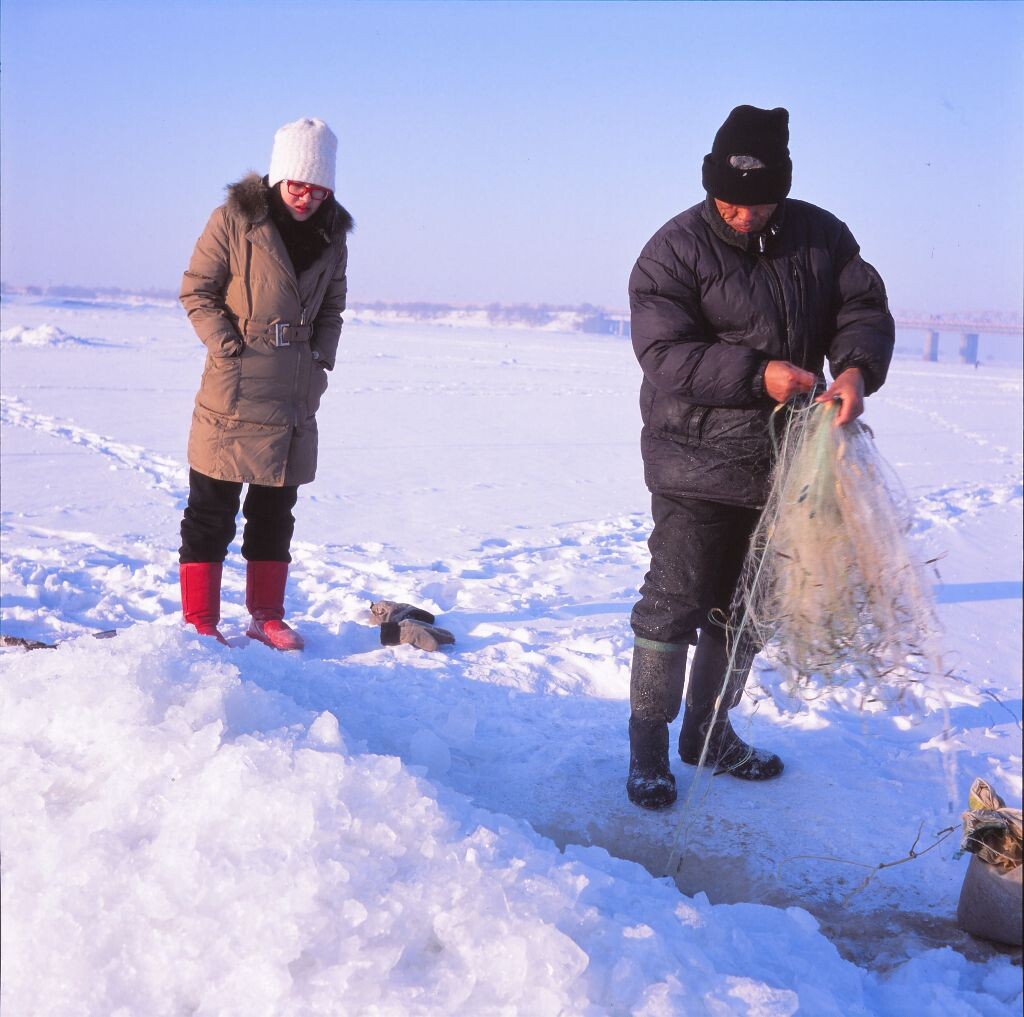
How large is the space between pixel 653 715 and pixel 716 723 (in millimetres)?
369

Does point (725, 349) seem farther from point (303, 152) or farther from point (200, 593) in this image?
point (200, 593)

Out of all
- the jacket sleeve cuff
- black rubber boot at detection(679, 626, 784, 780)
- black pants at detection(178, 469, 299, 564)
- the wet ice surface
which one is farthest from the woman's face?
black rubber boot at detection(679, 626, 784, 780)

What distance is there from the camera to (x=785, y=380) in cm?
250

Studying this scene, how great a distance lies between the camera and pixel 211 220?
12.8 feet

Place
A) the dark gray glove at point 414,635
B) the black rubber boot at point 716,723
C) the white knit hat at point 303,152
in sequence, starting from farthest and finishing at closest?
1. the dark gray glove at point 414,635
2. the white knit hat at point 303,152
3. the black rubber boot at point 716,723

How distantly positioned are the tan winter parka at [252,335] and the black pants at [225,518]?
103mm

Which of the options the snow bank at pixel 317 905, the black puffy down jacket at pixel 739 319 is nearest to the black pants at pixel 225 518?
the snow bank at pixel 317 905

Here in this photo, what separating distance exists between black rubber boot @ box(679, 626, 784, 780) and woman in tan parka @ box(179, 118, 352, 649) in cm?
173

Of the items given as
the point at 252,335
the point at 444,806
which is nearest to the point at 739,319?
the point at 444,806

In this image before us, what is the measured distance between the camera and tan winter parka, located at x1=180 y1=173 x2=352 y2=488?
3891 millimetres

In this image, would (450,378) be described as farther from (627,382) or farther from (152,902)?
(152,902)

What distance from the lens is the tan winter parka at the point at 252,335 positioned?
3891mm

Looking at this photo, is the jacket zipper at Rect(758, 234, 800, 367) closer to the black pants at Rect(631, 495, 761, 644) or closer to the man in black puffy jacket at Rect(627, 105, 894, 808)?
the man in black puffy jacket at Rect(627, 105, 894, 808)

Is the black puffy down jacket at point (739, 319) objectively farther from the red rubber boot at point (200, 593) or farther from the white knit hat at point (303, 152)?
the red rubber boot at point (200, 593)
